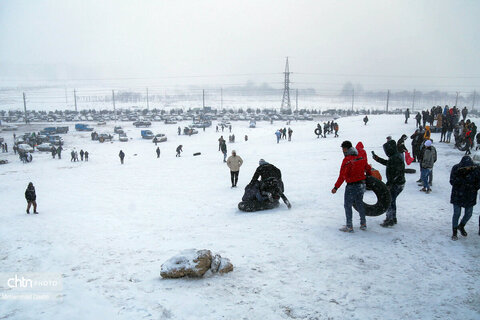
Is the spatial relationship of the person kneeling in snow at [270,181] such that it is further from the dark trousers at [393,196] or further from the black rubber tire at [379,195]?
the dark trousers at [393,196]

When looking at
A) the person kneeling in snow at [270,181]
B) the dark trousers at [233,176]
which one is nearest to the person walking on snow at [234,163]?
the dark trousers at [233,176]

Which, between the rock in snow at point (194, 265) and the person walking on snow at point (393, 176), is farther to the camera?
the person walking on snow at point (393, 176)

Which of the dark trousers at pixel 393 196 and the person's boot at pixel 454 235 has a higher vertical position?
the dark trousers at pixel 393 196

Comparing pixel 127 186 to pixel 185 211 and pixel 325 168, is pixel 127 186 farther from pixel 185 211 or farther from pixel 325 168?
pixel 325 168

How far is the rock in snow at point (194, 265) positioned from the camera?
4.69 metres

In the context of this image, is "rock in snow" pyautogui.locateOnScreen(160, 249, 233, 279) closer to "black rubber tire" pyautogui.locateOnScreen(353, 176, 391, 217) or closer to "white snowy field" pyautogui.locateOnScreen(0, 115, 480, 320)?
"white snowy field" pyautogui.locateOnScreen(0, 115, 480, 320)

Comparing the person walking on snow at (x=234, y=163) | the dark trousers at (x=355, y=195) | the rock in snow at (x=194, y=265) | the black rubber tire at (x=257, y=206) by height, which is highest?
the dark trousers at (x=355, y=195)

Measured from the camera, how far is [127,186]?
16.1 meters

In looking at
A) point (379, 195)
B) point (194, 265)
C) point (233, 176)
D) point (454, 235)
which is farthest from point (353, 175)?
point (233, 176)

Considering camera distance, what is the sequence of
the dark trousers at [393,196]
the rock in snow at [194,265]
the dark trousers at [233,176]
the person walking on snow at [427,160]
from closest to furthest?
the rock in snow at [194,265] → the dark trousers at [393,196] → the person walking on snow at [427,160] → the dark trousers at [233,176]

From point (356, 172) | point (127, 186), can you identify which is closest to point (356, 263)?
point (356, 172)

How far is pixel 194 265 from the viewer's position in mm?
4688

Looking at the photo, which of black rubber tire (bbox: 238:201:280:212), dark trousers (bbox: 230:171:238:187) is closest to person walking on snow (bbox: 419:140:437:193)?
black rubber tire (bbox: 238:201:280:212)

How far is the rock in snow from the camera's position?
469 centimetres
